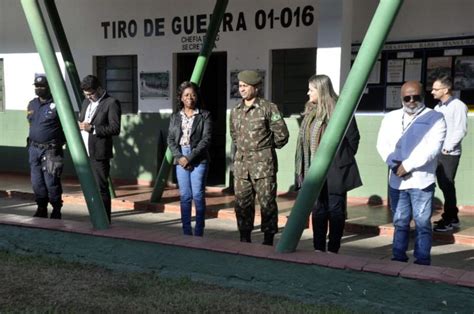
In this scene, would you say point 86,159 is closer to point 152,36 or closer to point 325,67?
point 325,67

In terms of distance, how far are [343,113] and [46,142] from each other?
3.71 meters

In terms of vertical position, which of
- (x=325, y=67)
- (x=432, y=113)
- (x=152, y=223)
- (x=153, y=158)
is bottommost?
(x=152, y=223)

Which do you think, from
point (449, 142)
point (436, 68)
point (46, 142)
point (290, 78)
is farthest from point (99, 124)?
point (436, 68)

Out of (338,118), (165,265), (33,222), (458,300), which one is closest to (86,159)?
(33,222)

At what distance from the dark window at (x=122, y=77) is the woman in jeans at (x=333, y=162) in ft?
18.3

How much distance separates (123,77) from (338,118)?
22.2 ft

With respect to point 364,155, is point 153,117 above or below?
above

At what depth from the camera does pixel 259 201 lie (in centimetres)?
488

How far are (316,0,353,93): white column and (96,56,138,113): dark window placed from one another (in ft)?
12.2

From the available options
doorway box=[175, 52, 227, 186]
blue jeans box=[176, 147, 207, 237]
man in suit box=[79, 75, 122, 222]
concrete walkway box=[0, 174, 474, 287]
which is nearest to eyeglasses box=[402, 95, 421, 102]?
concrete walkway box=[0, 174, 474, 287]

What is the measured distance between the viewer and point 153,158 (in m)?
9.41

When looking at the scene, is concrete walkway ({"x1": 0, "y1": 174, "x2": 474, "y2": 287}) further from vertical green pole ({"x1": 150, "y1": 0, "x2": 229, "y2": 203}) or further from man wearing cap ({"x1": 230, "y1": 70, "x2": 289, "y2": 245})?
man wearing cap ({"x1": 230, "y1": 70, "x2": 289, "y2": 245})

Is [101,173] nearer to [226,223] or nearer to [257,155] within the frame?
[226,223]

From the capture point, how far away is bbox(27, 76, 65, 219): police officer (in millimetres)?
6008
